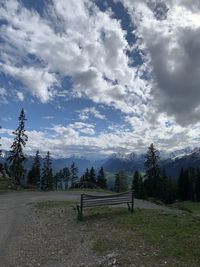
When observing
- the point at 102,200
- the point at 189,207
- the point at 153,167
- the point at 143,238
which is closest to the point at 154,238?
Result: the point at 143,238

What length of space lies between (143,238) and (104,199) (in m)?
5.55

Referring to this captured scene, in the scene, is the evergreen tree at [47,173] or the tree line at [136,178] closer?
the tree line at [136,178]

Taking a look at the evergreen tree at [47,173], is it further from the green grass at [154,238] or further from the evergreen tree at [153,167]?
the green grass at [154,238]

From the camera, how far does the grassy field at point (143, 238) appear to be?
9836 mm

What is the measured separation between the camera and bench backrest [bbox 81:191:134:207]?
17.1 meters

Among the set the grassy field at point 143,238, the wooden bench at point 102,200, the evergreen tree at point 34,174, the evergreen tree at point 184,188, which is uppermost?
the evergreen tree at point 34,174

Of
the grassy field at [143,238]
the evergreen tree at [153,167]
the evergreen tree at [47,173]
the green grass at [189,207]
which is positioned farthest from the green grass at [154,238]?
the evergreen tree at [47,173]

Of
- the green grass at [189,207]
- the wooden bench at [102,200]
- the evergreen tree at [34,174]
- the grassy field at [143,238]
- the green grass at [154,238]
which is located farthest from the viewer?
the evergreen tree at [34,174]

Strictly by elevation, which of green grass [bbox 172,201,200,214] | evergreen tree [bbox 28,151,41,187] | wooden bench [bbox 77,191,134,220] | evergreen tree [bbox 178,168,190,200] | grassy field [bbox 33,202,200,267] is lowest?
grassy field [bbox 33,202,200,267]

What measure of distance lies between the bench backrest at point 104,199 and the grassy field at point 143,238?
0.59 metres

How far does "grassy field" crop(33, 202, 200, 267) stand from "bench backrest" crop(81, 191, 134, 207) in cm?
59

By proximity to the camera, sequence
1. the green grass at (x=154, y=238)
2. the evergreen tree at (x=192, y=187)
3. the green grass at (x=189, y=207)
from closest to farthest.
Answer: the green grass at (x=154, y=238) → the green grass at (x=189, y=207) → the evergreen tree at (x=192, y=187)

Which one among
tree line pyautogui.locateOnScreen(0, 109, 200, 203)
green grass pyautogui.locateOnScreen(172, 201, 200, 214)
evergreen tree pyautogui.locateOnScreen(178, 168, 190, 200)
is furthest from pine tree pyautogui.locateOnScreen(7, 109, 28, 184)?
evergreen tree pyautogui.locateOnScreen(178, 168, 190, 200)

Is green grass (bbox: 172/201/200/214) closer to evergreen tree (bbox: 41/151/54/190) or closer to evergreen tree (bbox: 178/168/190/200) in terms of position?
evergreen tree (bbox: 178/168/190/200)
